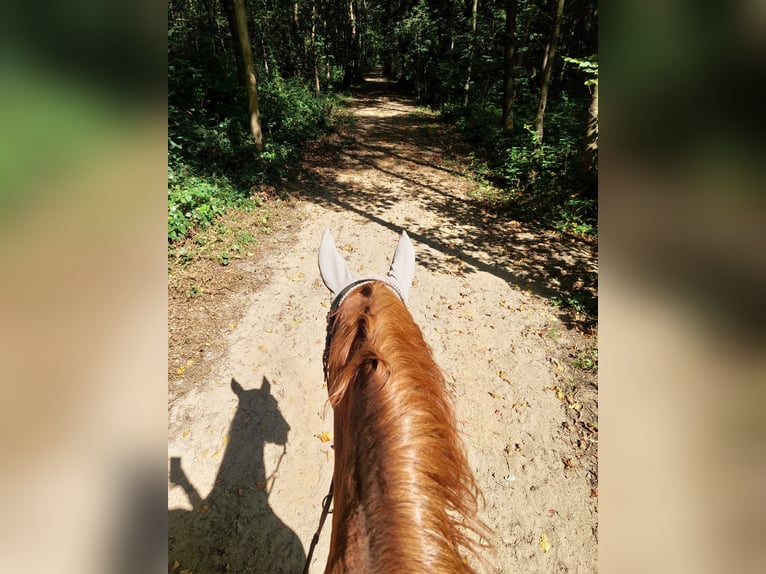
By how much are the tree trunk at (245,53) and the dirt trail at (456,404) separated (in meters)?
3.19

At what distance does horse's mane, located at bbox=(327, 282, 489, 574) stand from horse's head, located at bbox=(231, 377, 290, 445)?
221cm

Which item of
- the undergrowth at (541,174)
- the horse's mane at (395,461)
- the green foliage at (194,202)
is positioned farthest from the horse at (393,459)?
the undergrowth at (541,174)

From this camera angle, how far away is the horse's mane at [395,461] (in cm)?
111

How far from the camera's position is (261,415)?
381cm

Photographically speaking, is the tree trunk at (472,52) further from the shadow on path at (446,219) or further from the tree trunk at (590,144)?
the tree trunk at (590,144)

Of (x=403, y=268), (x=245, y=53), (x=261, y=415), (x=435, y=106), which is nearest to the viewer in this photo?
(x=403, y=268)

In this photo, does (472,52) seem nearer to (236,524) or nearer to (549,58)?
(549,58)

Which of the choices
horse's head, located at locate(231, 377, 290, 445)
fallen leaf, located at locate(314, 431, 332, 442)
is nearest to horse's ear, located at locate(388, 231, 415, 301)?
fallen leaf, located at locate(314, 431, 332, 442)

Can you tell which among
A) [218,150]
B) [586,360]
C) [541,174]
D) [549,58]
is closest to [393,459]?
[586,360]

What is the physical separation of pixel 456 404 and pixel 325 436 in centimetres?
133

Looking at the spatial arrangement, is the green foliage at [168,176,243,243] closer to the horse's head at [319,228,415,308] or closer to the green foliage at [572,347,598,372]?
the horse's head at [319,228,415,308]
